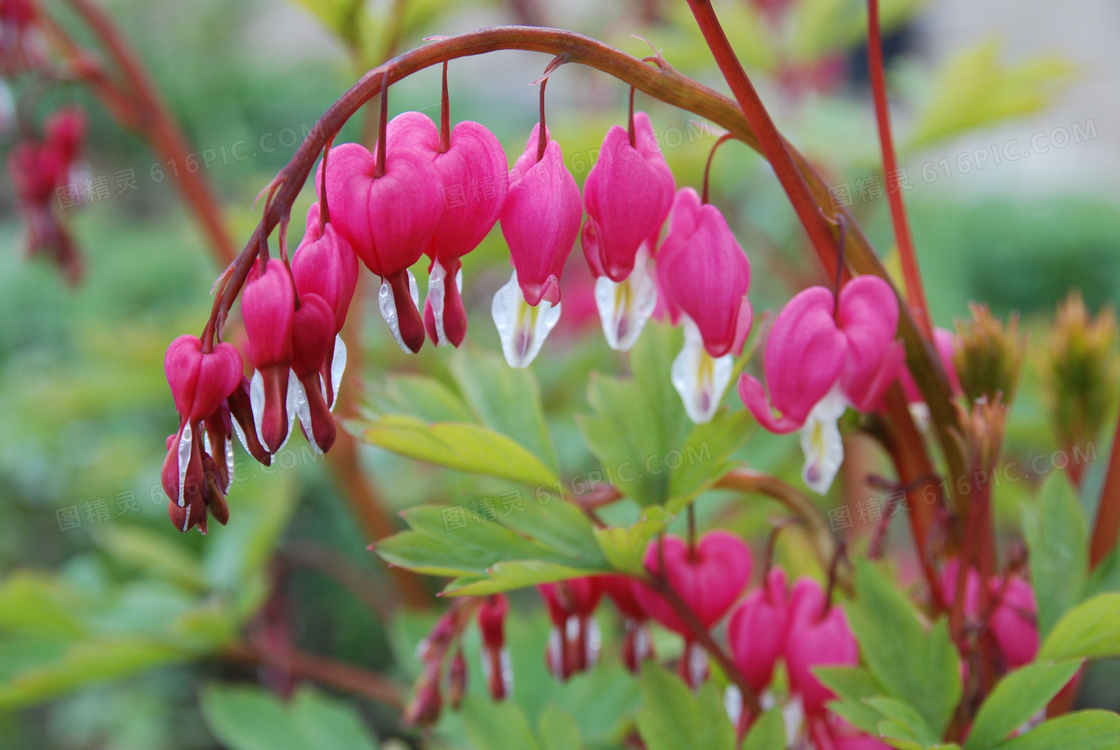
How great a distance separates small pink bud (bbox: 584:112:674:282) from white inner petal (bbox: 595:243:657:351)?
30 millimetres

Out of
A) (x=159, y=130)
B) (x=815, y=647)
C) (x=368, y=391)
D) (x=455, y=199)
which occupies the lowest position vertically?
(x=815, y=647)

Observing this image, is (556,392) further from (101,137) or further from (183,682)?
(101,137)

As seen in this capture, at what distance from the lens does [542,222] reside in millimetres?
476

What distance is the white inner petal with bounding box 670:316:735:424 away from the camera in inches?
21.3

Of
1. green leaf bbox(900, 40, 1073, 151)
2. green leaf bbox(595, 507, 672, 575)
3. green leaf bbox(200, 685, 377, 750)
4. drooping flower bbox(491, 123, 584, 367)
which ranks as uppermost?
green leaf bbox(900, 40, 1073, 151)

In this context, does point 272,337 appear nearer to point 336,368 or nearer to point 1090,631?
point 336,368

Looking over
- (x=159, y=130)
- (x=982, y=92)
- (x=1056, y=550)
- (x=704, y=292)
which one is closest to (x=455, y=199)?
(x=704, y=292)

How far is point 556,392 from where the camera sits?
5.28 feet

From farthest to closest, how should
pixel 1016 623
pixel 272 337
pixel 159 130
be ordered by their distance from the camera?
pixel 159 130 → pixel 1016 623 → pixel 272 337

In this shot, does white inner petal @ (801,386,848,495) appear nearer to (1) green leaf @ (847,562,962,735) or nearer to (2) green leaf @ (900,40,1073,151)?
(1) green leaf @ (847,562,962,735)

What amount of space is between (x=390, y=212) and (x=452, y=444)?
0.20 meters

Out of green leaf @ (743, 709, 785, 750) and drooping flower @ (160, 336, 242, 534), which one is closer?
drooping flower @ (160, 336, 242, 534)

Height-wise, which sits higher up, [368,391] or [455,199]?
[455,199]

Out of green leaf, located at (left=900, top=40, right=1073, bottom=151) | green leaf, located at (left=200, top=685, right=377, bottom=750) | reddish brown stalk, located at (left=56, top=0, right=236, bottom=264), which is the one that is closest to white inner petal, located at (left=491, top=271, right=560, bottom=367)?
green leaf, located at (left=200, top=685, right=377, bottom=750)
